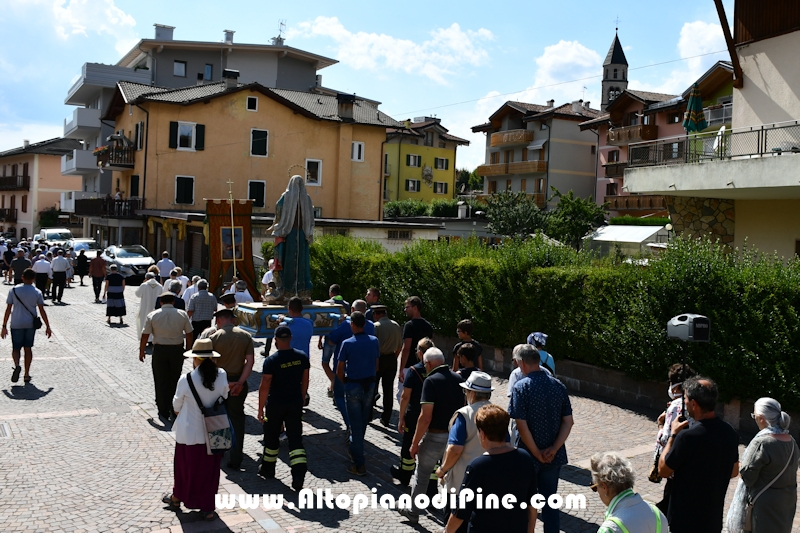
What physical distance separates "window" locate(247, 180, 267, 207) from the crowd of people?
107 ft

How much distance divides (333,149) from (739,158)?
3091 cm

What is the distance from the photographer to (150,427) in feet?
33.0

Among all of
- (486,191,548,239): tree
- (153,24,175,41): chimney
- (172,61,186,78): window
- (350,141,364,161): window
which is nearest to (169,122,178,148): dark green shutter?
(350,141,364,161): window

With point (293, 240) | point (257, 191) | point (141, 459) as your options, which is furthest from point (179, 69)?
point (141, 459)

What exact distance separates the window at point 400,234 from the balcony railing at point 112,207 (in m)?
15.8

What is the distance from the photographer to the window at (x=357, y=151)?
45406mm

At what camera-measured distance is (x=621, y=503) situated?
168 inches

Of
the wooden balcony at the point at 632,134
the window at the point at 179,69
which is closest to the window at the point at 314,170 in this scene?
the window at the point at 179,69

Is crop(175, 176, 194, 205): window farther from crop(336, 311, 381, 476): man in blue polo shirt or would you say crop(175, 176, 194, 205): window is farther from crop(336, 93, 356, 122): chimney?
crop(336, 311, 381, 476): man in blue polo shirt

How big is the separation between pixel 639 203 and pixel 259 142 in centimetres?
2316

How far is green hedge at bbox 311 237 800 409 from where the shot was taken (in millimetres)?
10625

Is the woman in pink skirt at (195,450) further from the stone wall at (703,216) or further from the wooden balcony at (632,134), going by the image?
the wooden balcony at (632,134)

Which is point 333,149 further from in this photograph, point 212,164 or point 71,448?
point 71,448

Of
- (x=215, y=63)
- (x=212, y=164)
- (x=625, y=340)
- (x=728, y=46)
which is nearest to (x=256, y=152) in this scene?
(x=212, y=164)
